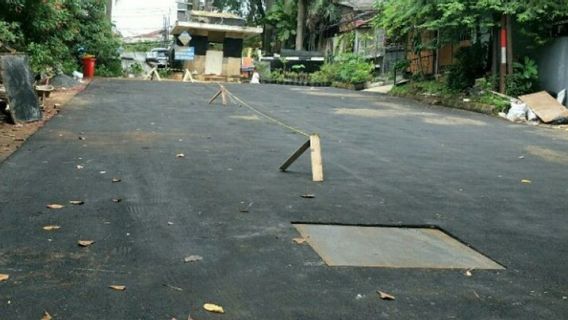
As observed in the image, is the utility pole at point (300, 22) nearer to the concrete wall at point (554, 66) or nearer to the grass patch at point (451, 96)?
the grass patch at point (451, 96)

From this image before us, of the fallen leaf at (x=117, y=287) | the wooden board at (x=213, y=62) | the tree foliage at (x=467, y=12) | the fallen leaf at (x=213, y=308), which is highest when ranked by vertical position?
the tree foliage at (x=467, y=12)

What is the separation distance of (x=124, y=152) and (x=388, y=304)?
564 centimetres

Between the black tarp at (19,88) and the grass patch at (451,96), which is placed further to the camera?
the grass patch at (451,96)

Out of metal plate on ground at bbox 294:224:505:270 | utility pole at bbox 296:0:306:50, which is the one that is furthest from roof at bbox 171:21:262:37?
metal plate on ground at bbox 294:224:505:270

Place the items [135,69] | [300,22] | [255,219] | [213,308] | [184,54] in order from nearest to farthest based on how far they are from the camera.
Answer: [213,308] → [255,219] → [184,54] → [135,69] → [300,22]

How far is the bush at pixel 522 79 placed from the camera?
17.8 meters

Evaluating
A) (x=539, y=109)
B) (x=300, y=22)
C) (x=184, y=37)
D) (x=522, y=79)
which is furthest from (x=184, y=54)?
(x=539, y=109)

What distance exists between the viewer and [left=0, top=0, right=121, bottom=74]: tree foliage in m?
16.5

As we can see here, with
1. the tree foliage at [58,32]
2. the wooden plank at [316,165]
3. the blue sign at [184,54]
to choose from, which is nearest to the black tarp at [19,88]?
the tree foliage at [58,32]

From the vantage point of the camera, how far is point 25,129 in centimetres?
1028

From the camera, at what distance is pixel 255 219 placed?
17.5ft

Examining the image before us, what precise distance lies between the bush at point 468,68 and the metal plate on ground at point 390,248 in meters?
16.1

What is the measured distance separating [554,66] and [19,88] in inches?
555

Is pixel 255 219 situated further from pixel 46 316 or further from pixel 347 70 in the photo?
pixel 347 70
